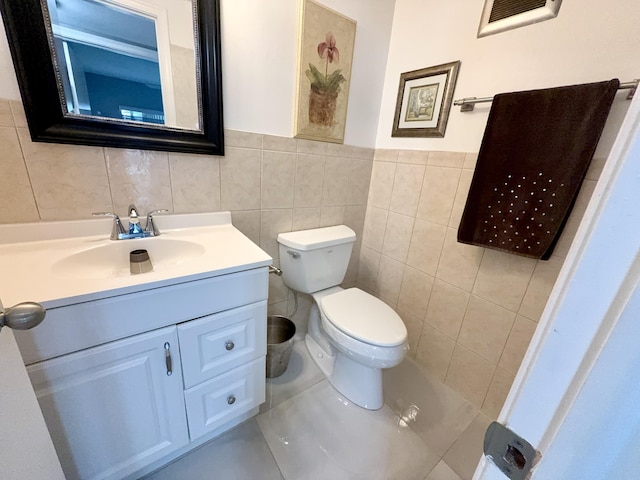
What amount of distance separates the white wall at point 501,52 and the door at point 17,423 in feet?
5.10

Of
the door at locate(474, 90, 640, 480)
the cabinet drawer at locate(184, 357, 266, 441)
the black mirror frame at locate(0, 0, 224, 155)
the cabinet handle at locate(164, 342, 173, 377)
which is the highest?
the black mirror frame at locate(0, 0, 224, 155)

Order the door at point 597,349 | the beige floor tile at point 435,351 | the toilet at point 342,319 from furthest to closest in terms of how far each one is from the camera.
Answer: the beige floor tile at point 435,351, the toilet at point 342,319, the door at point 597,349

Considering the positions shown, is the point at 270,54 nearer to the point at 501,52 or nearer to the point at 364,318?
the point at 501,52

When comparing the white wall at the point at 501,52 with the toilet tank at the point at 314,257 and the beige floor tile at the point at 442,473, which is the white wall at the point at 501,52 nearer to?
the toilet tank at the point at 314,257

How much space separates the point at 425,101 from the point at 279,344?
1432 mm

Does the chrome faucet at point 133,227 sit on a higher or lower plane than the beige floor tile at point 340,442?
higher

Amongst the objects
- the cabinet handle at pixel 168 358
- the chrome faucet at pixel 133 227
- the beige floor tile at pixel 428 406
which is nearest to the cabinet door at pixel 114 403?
the cabinet handle at pixel 168 358

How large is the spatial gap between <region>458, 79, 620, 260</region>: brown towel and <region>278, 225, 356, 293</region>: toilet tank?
0.65 meters

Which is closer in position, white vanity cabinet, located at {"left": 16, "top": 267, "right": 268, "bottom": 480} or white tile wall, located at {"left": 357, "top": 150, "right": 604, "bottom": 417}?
white vanity cabinet, located at {"left": 16, "top": 267, "right": 268, "bottom": 480}

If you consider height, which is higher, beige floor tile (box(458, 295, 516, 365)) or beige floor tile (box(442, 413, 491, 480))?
beige floor tile (box(458, 295, 516, 365))

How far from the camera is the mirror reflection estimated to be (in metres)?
0.80

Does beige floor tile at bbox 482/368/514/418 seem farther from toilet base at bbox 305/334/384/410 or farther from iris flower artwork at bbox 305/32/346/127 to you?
iris flower artwork at bbox 305/32/346/127

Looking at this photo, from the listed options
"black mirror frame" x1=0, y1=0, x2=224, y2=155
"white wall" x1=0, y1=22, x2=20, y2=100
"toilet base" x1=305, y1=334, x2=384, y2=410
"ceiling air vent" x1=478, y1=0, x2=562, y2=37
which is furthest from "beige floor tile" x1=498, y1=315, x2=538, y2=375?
"white wall" x1=0, y1=22, x2=20, y2=100

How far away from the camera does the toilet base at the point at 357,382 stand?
1.27 metres
